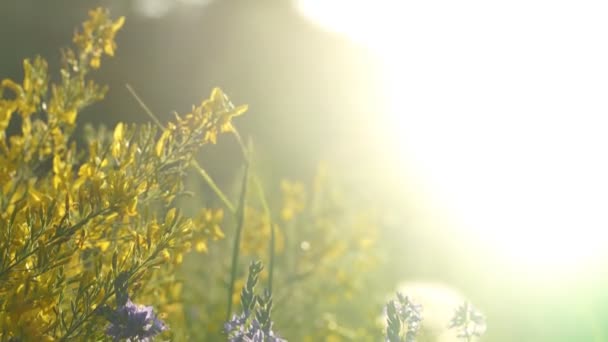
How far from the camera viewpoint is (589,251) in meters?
8.98

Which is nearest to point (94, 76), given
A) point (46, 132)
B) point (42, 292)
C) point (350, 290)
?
point (350, 290)

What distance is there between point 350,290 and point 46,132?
6.65ft

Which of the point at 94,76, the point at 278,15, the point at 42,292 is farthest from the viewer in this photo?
the point at 278,15

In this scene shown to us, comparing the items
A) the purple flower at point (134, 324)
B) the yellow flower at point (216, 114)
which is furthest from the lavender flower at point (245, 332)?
the yellow flower at point (216, 114)

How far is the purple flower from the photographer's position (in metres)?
1.43

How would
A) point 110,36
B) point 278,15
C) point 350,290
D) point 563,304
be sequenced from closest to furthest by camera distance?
point 110,36 < point 350,290 < point 563,304 < point 278,15

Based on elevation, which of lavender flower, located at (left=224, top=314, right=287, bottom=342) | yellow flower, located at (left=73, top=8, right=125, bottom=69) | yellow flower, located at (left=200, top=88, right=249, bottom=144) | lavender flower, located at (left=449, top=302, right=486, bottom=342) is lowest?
lavender flower, located at (left=224, top=314, right=287, bottom=342)

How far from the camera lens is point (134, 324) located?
1.42m

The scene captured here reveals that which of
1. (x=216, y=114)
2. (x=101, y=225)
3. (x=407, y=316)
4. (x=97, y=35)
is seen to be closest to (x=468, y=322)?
(x=407, y=316)

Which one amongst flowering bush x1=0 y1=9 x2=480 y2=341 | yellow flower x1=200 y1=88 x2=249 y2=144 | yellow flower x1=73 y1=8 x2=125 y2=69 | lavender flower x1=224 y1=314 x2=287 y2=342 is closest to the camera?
lavender flower x1=224 y1=314 x2=287 y2=342

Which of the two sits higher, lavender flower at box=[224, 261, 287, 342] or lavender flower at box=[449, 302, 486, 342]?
lavender flower at box=[449, 302, 486, 342]

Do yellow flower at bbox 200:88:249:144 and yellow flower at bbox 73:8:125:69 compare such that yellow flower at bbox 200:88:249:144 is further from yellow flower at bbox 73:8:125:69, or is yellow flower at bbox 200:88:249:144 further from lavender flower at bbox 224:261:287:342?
yellow flower at bbox 73:8:125:69

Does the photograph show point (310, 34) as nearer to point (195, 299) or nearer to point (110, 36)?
point (195, 299)

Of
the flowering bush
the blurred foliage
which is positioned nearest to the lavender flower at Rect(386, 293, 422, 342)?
the flowering bush
